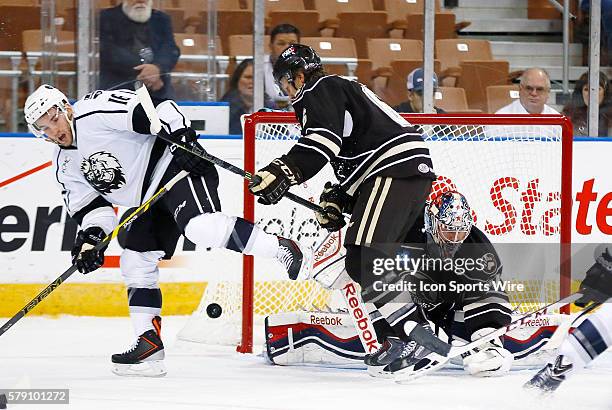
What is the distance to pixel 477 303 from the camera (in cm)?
388

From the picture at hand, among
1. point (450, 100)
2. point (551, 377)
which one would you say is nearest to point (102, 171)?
point (551, 377)

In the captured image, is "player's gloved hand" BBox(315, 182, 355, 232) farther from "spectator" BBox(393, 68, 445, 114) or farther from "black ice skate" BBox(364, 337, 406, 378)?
"spectator" BBox(393, 68, 445, 114)

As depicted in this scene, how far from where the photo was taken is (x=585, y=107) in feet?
18.6

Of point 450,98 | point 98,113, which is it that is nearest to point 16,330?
point 98,113

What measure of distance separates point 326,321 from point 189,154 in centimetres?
77

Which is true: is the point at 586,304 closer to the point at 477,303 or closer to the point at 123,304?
the point at 477,303

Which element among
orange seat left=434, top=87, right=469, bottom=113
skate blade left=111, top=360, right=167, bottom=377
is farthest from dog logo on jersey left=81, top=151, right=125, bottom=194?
orange seat left=434, top=87, right=469, bottom=113

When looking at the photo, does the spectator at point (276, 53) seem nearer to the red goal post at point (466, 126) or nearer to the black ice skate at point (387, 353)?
the red goal post at point (466, 126)

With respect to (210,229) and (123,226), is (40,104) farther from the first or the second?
(210,229)

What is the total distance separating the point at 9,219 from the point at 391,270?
2008mm

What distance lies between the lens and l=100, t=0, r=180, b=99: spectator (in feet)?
17.4

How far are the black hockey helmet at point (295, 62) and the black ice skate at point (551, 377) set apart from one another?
1.20 metres

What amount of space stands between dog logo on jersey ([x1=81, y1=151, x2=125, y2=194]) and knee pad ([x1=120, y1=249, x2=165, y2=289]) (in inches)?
9.4

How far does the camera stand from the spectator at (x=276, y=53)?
5.40 meters
